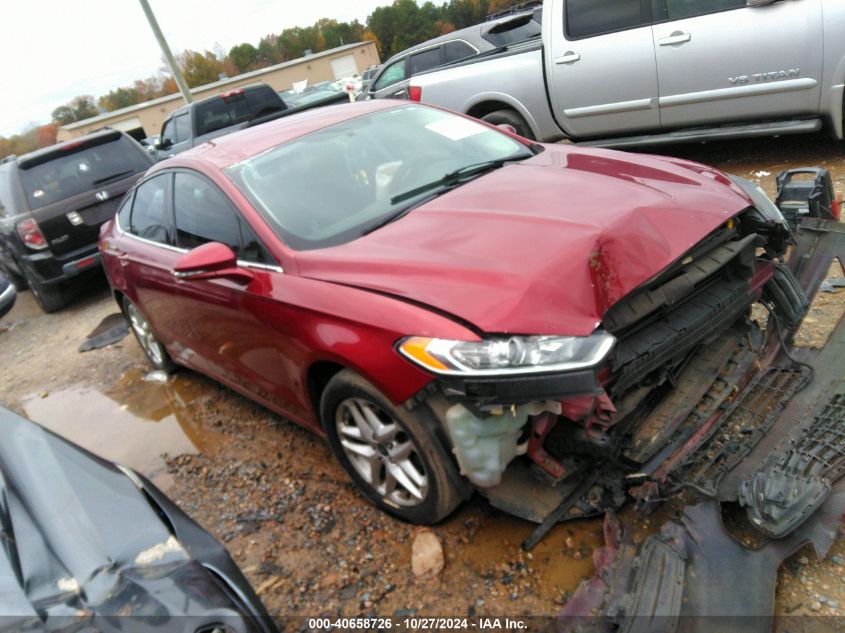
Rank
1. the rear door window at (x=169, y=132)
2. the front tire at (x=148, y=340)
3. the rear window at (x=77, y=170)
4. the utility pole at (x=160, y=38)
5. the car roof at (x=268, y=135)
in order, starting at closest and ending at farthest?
the car roof at (x=268, y=135)
the front tire at (x=148, y=340)
the rear window at (x=77, y=170)
the rear door window at (x=169, y=132)
the utility pole at (x=160, y=38)

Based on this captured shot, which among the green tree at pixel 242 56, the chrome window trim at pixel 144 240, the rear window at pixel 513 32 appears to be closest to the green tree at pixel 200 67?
the green tree at pixel 242 56

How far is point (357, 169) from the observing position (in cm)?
320

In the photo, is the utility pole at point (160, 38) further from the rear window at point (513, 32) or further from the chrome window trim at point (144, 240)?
the chrome window trim at point (144, 240)

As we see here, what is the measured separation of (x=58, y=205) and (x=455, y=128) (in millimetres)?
5766

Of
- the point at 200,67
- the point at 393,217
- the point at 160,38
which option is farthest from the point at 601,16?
the point at 200,67

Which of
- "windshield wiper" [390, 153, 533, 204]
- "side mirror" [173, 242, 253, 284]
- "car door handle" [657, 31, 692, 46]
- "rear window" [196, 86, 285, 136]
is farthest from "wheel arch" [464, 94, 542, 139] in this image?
"side mirror" [173, 242, 253, 284]

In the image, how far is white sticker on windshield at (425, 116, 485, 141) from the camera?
358cm

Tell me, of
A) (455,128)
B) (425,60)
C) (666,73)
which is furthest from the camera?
(425,60)

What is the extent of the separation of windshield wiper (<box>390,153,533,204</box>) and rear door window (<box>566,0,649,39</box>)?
354 cm

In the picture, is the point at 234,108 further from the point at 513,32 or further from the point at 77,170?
the point at 513,32

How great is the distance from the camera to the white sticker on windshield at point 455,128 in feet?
11.7

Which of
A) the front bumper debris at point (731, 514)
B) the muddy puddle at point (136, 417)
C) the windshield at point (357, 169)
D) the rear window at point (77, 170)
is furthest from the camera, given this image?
the rear window at point (77, 170)

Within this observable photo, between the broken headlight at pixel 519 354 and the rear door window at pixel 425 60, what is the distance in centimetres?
848

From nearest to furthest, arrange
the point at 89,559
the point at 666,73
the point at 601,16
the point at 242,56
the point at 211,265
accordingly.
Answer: the point at 89,559, the point at 211,265, the point at 666,73, the point at 601,16, the point at 242,56
